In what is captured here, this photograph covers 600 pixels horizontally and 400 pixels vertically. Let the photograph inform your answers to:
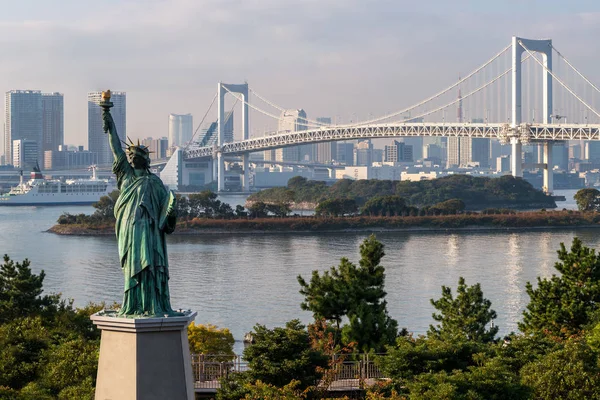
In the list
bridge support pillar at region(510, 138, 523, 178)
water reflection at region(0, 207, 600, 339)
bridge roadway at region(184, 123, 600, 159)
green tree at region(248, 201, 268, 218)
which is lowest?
water reflection at region(0, 207, 600, 339)

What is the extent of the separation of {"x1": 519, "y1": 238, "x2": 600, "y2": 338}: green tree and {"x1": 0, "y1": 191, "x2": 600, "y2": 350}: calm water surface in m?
2.32

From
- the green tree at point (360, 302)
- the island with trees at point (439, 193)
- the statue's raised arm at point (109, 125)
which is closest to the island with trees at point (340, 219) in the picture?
the island with trees at point (439, 193)

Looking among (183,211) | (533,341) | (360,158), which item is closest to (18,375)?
(533,341)

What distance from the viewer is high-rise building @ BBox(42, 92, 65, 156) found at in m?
101

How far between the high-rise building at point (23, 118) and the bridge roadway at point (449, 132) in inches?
2272

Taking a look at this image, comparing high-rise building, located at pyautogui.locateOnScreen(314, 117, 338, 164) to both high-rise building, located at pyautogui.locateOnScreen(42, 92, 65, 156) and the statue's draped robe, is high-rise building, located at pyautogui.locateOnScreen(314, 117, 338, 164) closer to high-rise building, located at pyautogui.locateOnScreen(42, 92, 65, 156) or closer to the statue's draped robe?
high-rise building, located at pyautogui.locateOnScreen(42, 92, 65, 156)

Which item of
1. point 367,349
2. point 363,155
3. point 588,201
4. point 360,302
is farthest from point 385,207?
point 363,155

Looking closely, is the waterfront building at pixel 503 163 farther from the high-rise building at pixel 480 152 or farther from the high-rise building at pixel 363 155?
the high-rise building at pixel 363 155

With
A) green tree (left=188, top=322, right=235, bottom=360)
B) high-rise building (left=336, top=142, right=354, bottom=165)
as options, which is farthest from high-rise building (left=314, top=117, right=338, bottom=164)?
green tree (left=188, top=322, right=235, bottom=360)

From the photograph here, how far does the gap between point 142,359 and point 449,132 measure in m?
34.9

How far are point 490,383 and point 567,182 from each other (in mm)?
71364

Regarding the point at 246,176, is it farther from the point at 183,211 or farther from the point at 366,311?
the point at 366,311

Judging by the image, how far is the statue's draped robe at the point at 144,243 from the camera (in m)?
4.23

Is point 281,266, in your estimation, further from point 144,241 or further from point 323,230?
point 144,241
